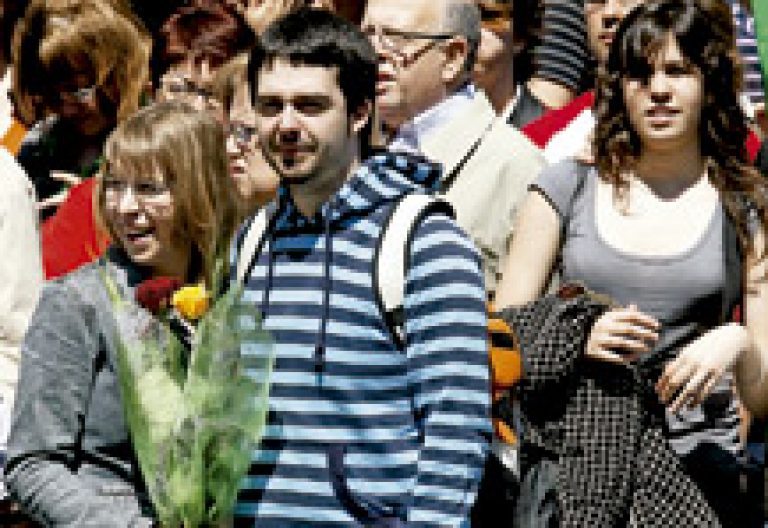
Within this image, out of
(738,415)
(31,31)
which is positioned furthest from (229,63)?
(738,415)

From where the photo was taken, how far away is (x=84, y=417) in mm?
5215

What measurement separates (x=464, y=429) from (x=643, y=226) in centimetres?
134

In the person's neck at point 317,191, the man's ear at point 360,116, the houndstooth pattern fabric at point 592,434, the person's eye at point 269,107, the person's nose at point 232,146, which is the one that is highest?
the person's eye at point 269,107

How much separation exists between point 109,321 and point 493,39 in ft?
9.07

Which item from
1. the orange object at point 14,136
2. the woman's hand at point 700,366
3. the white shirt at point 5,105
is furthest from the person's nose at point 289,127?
the white shirt at point 5,105

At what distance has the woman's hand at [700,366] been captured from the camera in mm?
5410

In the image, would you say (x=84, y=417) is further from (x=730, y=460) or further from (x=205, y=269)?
(x=730, y=460)

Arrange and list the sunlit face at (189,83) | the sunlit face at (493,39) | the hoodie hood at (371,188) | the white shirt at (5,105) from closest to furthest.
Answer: the hoodie hood at (371,188) → the sunlit face at (189,83) → the sunlit face at (493,39) → the white shirt at (5,105)

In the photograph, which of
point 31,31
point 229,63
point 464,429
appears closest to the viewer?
point 464,429

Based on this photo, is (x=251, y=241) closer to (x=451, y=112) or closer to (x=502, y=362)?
(x=502, y=362)

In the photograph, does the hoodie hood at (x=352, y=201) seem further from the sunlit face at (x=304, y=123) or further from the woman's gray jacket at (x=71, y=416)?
the woman's gray jacket at (x=71, y=416)

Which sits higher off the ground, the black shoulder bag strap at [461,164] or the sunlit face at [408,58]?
the sunlit face at [408,58]

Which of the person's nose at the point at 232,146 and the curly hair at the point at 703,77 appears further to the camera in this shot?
the person's nose at the point at 232,146

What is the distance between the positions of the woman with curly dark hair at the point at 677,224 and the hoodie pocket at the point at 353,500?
948 mm
